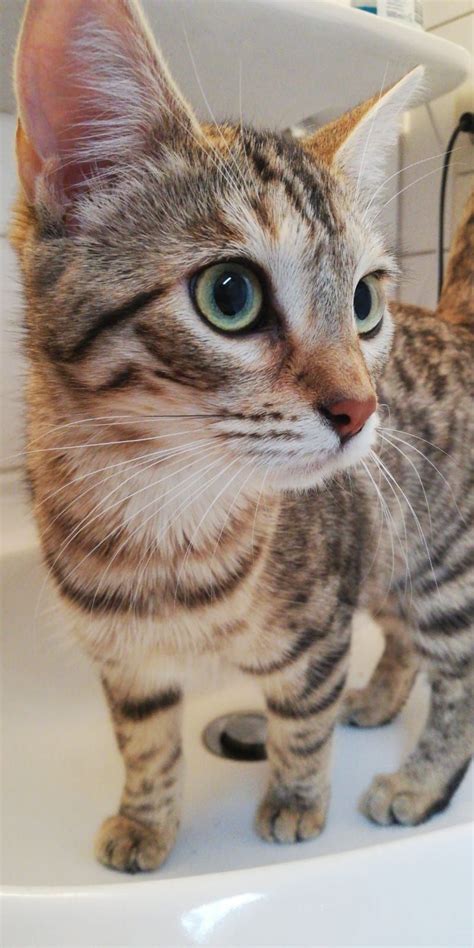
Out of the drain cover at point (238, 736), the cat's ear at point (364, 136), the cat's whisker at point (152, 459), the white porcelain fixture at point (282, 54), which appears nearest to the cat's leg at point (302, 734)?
the drain cover at point (238, 736)

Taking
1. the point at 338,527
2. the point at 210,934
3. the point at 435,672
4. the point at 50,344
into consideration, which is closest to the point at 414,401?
the point at 338,527

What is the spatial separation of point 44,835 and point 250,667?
25 cm

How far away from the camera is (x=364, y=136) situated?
58 cm

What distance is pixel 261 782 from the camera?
745 millimetres

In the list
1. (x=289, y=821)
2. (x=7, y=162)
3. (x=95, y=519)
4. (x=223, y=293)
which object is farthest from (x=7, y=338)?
(x=289, y=821)

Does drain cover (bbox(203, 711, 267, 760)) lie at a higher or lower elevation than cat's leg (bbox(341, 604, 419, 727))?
lower

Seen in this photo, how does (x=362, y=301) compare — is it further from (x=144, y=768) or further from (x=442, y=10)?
(x=442, y=10)

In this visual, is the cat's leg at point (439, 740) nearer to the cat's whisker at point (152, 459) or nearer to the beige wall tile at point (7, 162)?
the cat's whisker at point (152, 459)

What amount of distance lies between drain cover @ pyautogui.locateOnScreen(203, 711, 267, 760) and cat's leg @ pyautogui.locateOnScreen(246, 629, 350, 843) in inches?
4.8

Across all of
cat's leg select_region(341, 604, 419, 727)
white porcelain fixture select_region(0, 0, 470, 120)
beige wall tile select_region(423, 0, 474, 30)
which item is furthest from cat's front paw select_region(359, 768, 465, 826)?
beige wall tile select_region(423, 0, 474, 30)

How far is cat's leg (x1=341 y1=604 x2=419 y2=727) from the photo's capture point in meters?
0.85

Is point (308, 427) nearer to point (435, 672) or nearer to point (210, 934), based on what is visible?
point (210, 934)

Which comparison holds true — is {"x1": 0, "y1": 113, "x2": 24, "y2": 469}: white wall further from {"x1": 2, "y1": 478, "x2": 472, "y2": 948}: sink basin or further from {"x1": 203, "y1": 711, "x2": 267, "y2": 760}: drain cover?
{"x1": 203, "y1": 711, "x2": 267, "y2": 760}: drain cover

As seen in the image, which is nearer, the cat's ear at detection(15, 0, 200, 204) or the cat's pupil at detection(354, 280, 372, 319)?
the cat's ear at detection(15, 0, 200, 204)
